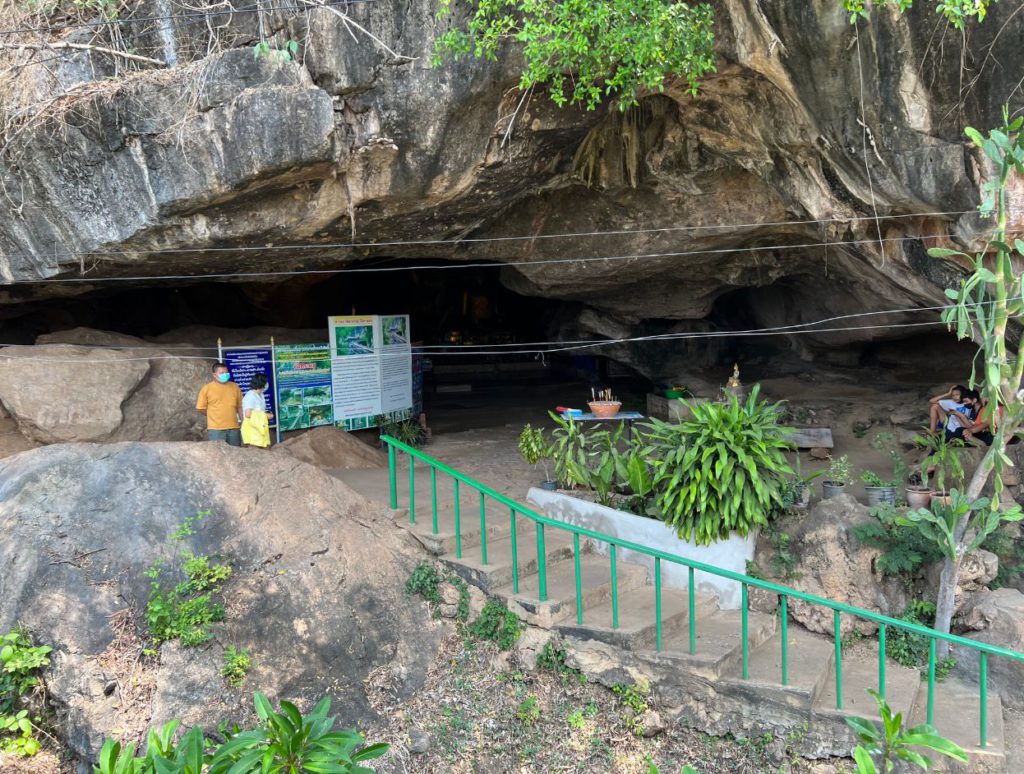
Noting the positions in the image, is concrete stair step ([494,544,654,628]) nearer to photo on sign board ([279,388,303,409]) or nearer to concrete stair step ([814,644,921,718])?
concrete stair step ([814,644,921,718])

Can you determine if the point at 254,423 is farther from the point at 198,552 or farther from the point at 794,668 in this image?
the point at 794,668

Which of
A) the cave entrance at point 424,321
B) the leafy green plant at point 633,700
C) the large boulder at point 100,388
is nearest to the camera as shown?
the leafy green plant at point 633,700

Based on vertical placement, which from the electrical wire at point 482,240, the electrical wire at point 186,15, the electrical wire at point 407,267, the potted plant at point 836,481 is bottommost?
the potted plant at point 836,481

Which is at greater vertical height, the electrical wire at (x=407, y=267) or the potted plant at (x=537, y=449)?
the electrical wire at (x=407, y=267)

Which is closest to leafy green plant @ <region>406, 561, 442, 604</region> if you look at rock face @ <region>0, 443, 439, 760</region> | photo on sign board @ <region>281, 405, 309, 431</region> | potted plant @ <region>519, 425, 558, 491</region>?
rock face @ <region>0, 443, 439, 760</region>

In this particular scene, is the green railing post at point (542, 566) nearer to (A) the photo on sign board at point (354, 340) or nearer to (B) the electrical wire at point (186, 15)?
(A) the photo on sign board at point (354, 340)

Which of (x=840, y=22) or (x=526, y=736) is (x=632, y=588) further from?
(x=840, y=22)

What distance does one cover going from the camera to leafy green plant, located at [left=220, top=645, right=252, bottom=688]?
506 centimetres

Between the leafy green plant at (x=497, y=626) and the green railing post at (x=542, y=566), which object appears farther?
the leafy green plant at (x=497, y=626)

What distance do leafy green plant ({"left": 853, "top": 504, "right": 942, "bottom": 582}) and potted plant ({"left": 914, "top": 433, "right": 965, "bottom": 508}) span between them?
0.41m

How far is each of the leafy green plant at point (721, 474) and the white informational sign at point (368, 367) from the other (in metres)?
4.31

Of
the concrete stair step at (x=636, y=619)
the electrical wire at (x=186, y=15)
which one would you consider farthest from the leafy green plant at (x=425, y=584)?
the electrical wire at (x=186, y=15)

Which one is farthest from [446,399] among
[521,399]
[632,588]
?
[632,588]

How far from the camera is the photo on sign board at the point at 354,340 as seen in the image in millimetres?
9188
